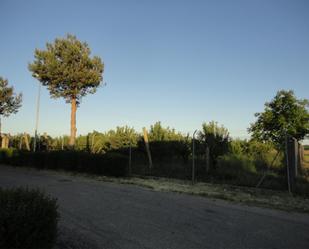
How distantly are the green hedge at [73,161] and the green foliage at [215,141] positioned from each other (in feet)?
14.9

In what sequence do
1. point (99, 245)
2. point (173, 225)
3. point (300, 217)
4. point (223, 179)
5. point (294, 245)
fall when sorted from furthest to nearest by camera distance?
point (223, 179) → point (300, 217) → point (173, 225) → point (294, 245) → point (99, 245)

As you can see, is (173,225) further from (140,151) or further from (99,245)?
(140,151)

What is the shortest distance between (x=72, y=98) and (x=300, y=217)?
19.0 meters

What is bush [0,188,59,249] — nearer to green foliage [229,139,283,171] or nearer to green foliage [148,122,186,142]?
green foliage [229,139,283,171]

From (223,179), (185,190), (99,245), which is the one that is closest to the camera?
(99,245)

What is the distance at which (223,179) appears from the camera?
12461 millimetres

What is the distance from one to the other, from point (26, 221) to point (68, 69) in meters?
19.5

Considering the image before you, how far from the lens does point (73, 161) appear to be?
645 inches

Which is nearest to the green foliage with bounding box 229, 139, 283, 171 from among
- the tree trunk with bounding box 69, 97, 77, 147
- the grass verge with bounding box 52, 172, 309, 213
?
the grass verge with bounding box 52, 172, 309, 213

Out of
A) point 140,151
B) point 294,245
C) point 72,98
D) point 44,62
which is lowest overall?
point 294,245

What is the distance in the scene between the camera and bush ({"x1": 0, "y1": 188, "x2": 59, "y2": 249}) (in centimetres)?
316

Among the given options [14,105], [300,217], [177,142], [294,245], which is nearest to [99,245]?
[294,245]

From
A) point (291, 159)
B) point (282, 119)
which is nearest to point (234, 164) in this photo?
point (291, 159)

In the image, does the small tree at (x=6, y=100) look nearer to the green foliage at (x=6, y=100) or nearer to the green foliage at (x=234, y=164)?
the green foliage at (x=6, y=100)
